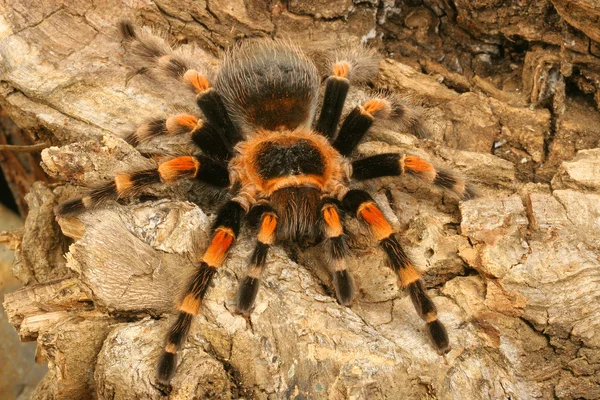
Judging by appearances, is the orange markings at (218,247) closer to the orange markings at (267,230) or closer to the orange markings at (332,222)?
the orange markings at (267,230)

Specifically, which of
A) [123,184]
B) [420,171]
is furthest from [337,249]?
[123,184]

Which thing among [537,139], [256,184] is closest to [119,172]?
[256,184]

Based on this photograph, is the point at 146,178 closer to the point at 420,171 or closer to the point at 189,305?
the point at 189,305

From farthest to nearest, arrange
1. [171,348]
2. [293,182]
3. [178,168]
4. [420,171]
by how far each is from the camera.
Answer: [293,182]
[420,171]
[178,168]
[171,348]

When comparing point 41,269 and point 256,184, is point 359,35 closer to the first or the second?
point 256,184

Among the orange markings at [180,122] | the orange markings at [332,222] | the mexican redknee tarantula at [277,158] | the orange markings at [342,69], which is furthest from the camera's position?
the orange markings at [342,69]

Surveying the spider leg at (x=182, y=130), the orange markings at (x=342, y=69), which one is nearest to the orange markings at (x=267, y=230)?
the spider leg at (x=182, y=130)

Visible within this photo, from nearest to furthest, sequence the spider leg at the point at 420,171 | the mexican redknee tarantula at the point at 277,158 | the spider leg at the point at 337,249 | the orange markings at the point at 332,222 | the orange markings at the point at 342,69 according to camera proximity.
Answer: the spider leg at the point at 337,249 < the mexican redknee tarantula at the point at 277,158 < the orange markings at the point at 332,222 < the spider leg at the point at 420,171 < the orange markings at the point at 342,69
